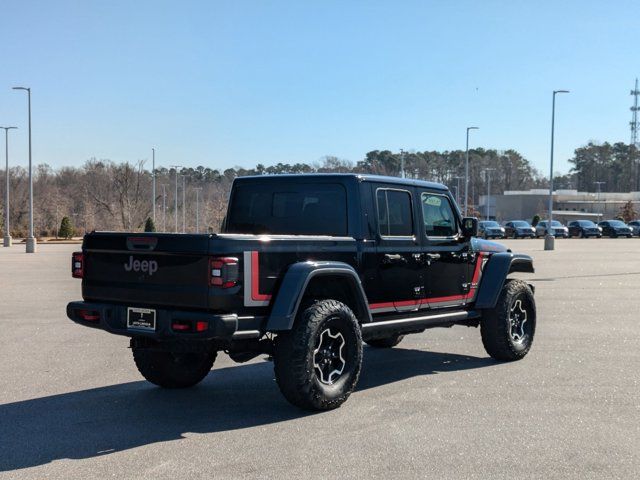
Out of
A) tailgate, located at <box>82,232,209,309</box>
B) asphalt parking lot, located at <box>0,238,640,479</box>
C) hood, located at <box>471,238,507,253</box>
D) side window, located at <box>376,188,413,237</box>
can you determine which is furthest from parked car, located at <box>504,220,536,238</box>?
tailgate, located at <box>82,232,209,309</box>

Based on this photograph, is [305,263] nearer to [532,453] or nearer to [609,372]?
[532,453]

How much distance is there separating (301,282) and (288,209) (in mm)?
1648

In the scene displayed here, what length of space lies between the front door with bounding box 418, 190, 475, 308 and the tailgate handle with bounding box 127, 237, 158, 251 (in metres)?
2.96

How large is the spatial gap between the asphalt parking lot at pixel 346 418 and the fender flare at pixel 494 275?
755 millimetres

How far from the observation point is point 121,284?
252 inches

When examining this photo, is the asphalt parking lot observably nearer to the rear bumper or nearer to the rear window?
the rear bumper

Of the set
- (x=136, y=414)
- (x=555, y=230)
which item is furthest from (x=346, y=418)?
(x=555, y=230)

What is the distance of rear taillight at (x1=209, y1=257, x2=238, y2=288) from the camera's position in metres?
5.71

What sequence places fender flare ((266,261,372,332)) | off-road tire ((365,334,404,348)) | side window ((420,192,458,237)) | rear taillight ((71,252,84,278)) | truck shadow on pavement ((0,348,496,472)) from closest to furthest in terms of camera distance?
truck shadow on pavement ((0,348,496,472))
fender flare ((266,261,372,332))
rear taillight ((71,252,84,278))
side window ((420,192,458,237))
off-road tire ((365,334,404,348))

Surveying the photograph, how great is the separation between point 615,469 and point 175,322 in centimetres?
332

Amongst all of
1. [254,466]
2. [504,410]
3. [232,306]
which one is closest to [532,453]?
[504,410]

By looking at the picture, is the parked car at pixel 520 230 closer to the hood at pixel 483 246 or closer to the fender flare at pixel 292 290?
the hood at pixel 483 246

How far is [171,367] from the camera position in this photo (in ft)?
23.8

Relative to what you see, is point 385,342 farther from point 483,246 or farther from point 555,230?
point 555,230
